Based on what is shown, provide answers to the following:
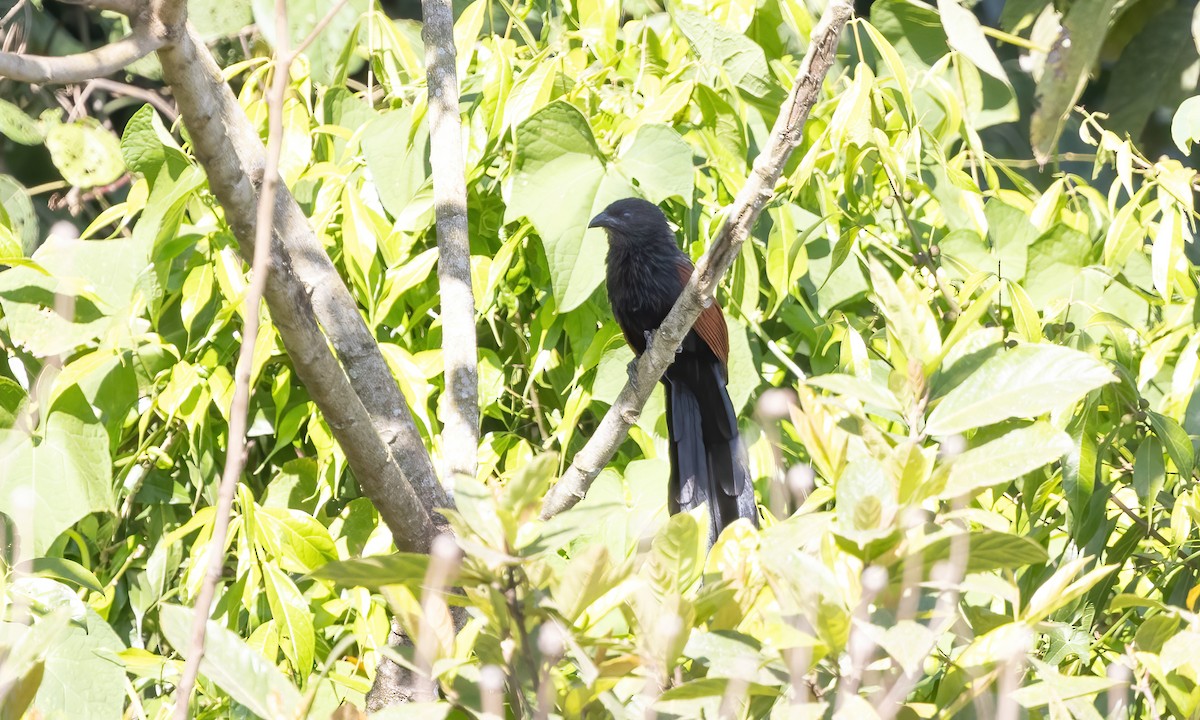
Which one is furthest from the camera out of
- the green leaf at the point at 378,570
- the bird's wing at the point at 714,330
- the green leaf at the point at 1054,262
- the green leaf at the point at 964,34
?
the bird's wing at the point at 714,330

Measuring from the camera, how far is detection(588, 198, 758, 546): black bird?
8.55 ft

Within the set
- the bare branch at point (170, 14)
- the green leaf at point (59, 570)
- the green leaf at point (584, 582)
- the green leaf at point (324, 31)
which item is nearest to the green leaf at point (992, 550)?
the green leaf at point (584, 582)

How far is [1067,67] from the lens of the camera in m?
3.42

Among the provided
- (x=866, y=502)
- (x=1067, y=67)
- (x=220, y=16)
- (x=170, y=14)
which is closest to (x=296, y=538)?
(x=170, y=14)

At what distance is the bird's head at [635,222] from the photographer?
119 inches

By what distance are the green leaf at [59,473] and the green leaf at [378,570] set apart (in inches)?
52.7

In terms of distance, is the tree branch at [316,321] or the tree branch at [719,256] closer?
the tree branch at [316,321]

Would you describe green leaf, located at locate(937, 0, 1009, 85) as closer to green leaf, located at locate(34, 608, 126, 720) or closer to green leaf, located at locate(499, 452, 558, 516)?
green leaf, located at locate(499, 452, 558, 516)

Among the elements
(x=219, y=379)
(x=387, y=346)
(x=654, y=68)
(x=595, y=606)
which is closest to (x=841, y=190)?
(x=654, y=68)

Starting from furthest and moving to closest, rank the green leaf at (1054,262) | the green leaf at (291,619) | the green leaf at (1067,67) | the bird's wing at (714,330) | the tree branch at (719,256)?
the green leaf at (1067,67) → the bird's wing at (714,330) → the green leaf at (1054,262) → the green leaf at (291,619) → the tree branch at (719,256)

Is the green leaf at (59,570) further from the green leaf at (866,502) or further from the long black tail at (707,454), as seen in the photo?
the green leaf at (866,502)

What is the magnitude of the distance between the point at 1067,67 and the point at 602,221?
1646 millimetres

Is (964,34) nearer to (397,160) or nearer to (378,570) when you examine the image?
(397,160)

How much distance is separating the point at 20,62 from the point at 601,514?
2.29ft
